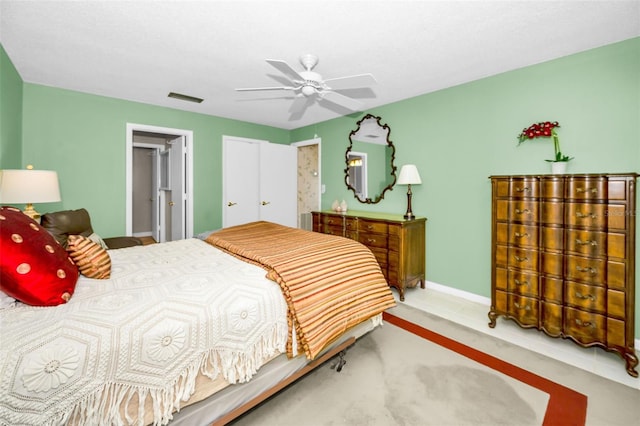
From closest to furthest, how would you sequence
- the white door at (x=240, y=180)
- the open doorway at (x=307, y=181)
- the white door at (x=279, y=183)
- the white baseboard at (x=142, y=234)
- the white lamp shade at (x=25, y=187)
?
the white lamp shade at (x=25, y=187) → the white door at (x=240, y=180) → the white door at (x=279, y=183) → the open doorway at (x=307, y=181) → the white baseboard at (x=142, y=234)

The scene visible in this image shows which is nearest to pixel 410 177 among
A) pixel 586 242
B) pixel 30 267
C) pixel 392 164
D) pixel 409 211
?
pixel 409 211

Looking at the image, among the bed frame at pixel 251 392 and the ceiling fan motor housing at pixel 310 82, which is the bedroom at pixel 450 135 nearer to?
the ceiling fan motor housing at pixel 310 82

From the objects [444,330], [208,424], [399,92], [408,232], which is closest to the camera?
[208,424]

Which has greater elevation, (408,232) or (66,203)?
(66,203)

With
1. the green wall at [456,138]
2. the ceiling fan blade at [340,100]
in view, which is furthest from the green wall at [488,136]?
the ceiling fan blade at [340,100]

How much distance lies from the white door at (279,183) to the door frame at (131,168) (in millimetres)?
1175

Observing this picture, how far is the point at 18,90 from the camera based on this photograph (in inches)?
119

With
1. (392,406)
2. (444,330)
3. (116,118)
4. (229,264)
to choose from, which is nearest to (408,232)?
(444,330)

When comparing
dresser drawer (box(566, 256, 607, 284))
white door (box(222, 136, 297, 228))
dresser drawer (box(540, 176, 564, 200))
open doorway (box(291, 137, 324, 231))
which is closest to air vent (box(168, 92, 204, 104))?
white door (box(222, 136, 297, 228))

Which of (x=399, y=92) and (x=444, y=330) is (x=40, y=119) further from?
(x=444, y=330)

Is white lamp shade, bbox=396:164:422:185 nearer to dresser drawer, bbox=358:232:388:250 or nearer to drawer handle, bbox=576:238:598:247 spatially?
dresser drawer, bbox=358:232:388:250

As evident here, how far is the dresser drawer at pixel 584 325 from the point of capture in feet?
6.76

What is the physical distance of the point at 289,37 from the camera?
225 centimetres

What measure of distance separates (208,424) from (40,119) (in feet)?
13.2
